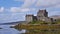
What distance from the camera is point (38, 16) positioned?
64.1 meters

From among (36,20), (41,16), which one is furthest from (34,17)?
(41,16)

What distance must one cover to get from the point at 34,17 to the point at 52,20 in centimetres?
549

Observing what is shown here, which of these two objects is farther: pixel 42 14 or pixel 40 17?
pixel 42 14

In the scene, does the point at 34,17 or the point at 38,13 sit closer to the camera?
the point at 34,17

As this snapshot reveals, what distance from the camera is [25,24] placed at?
58.5 metres

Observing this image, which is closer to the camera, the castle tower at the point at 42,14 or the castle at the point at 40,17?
the castle at the point at 40,17

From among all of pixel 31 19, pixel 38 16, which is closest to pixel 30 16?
pixel 31 19

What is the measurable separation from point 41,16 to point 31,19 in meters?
6.66

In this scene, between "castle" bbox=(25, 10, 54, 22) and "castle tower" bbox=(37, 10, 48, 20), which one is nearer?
"castle" bbox=(25, 10, 54, 22)

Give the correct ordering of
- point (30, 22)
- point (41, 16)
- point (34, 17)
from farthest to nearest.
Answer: point (41, 16) → point (34, 17) → point (30, 22)

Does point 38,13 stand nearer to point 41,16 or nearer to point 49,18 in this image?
point 41,16

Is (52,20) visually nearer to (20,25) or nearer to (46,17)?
(46,17)

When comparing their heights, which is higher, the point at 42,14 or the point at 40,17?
the point at 42,14

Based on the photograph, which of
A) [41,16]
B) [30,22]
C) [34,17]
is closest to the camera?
[30,22]
